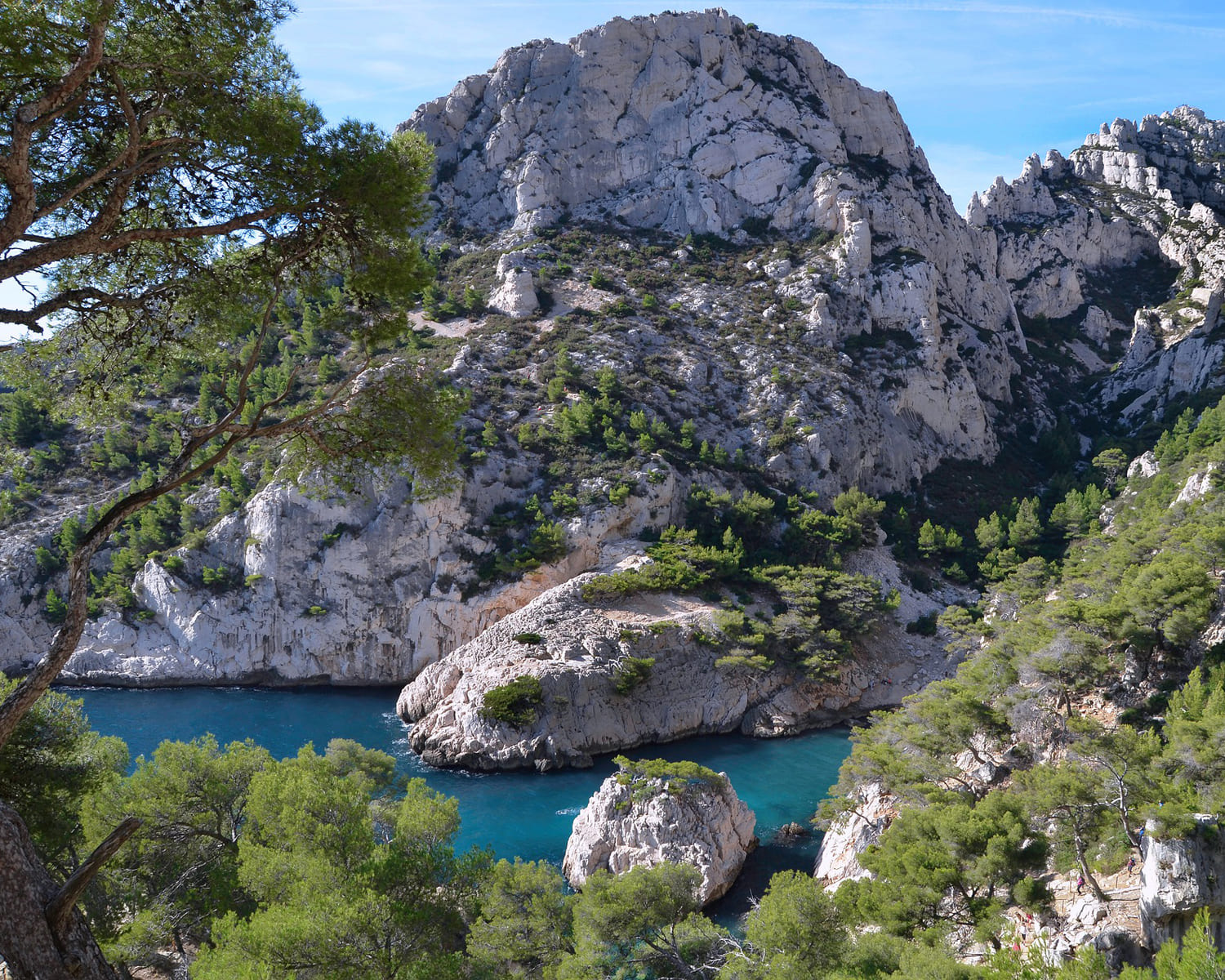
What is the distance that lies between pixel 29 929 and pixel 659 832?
17237 millimetres

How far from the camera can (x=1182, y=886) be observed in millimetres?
11445

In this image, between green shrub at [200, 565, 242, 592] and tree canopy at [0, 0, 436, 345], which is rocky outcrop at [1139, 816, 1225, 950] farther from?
green shrub at [200, 565, 242, 592]

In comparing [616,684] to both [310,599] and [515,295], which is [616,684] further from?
[515,295]

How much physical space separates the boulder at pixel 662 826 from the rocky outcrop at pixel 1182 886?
10.6 meters

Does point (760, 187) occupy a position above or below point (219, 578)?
above

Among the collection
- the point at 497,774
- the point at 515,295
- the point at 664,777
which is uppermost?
the point at 515,295

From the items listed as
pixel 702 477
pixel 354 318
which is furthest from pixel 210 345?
pixel 702 477

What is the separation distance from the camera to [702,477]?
42.6 meters

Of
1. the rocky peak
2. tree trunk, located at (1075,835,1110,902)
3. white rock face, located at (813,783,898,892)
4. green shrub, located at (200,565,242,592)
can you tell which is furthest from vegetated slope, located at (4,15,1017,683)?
tree trunk, located at (1075,835,1110,902)

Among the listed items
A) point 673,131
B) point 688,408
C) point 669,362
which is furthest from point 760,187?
point 688,408

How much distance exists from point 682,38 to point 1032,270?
40.0 meters

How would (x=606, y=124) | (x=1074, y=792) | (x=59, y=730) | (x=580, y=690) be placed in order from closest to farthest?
(x=59, y=730)
(x=1074, y=792)
(x=580, y=690)
(x=606, y=124)

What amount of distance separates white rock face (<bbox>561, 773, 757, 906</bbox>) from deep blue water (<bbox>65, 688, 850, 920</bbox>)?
0.94 metres

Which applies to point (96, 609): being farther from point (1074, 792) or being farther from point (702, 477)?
point (1074, 792)
